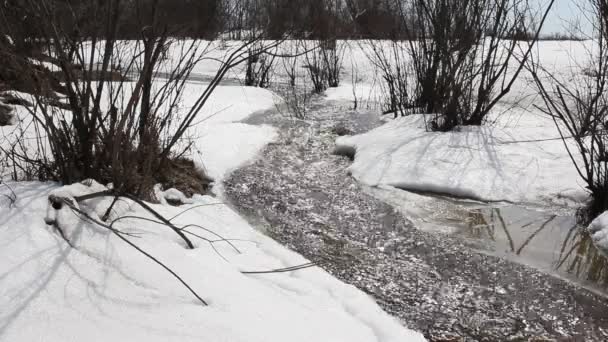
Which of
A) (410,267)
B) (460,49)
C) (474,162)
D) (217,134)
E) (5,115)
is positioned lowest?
(410,267)

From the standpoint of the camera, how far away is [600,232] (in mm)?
3074

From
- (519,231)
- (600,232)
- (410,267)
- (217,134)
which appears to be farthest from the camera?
(217,134)

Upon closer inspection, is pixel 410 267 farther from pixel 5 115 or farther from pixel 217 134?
pixel 5 115

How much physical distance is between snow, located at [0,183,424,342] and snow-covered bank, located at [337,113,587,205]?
1944 millimetres

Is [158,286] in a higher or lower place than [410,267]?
higher

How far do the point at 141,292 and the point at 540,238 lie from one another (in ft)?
8.27

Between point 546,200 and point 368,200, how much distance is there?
1321 mm

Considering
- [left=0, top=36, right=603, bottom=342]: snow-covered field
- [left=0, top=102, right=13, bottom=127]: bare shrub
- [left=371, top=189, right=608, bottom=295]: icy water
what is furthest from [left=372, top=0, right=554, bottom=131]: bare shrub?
[left=0, top=102, right=13, bottom=127]: bare shrub

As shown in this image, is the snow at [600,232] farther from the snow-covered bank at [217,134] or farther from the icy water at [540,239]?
the snow-covered bank at [217,134]

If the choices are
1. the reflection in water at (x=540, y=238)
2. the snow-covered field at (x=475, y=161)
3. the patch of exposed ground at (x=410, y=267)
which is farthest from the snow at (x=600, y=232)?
the patch of exposed ground at (x=410, y=267)

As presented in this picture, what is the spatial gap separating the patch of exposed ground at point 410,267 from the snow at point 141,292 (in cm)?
28

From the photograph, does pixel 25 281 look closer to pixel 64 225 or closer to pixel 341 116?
pixel 64 225

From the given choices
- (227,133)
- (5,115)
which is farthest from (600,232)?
(5,115)

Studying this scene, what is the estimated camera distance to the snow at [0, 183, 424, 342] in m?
1.46
